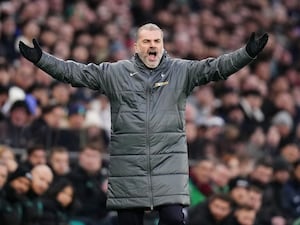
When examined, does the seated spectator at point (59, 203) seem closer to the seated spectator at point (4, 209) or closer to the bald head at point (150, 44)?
the seated spectator at point (4, 209)

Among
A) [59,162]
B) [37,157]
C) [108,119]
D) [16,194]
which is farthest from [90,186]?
[108,119]

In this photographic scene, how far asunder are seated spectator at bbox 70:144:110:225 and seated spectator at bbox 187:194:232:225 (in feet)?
3.41

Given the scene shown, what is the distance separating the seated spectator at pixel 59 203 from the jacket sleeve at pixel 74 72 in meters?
3.37

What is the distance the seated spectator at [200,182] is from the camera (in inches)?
572

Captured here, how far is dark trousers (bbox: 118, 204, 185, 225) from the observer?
8859mm

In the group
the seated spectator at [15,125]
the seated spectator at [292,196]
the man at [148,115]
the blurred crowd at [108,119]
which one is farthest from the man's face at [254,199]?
the man at [148,115]

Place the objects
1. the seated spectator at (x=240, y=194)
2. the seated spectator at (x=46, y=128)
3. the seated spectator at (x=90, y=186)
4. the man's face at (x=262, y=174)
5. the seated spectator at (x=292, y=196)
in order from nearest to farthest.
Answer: the seated spectator at (x=90, y=186) < the seated spectator at (x=240, y=194) < the seated spectator at (x=46, y=128) < the man's face at (x=262, y=174) < the seated spectator at (x=292, y=196)

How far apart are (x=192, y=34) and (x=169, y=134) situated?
39.3 ft

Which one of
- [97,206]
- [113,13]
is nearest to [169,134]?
[97,206]

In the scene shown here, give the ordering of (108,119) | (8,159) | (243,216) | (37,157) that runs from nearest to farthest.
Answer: (8,159) < (37,157) < (243,216) < (108,119)

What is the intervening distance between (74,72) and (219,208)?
449 cm

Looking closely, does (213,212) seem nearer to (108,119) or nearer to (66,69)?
(108,119)

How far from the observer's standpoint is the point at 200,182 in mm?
14570

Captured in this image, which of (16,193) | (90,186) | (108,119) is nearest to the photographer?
(16,193)
